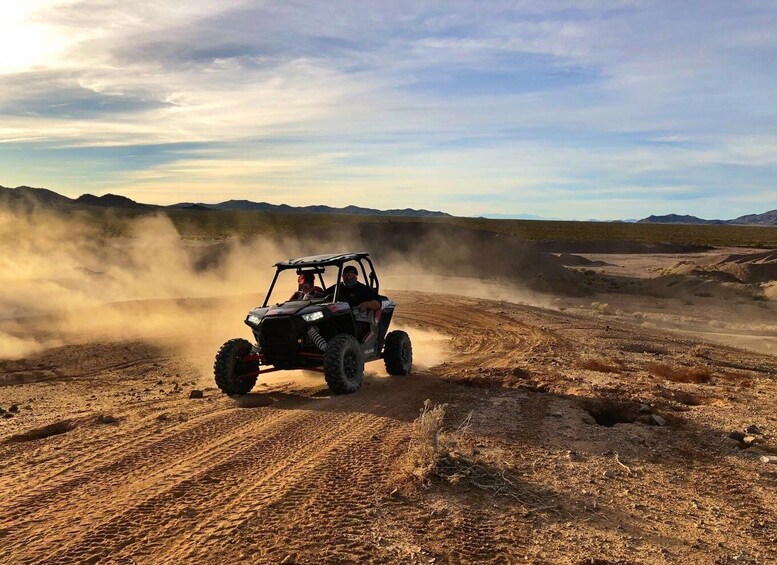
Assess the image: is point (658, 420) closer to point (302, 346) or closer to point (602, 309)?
point (302, 346)

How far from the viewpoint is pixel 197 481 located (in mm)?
5684

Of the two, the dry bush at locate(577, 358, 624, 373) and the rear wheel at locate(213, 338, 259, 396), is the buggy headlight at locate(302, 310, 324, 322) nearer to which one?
the rear wheel at locate(213, 338, 259, 396)

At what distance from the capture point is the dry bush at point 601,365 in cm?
1269

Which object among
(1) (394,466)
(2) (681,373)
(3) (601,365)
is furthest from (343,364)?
(2) (681,373)

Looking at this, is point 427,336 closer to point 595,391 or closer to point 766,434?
point 595,391

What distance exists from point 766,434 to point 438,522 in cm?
508

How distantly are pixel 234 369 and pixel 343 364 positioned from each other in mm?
1836

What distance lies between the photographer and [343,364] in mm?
9422

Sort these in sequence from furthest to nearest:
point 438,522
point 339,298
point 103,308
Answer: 1. point 103,308
2. point 339,298
3. point 438,522

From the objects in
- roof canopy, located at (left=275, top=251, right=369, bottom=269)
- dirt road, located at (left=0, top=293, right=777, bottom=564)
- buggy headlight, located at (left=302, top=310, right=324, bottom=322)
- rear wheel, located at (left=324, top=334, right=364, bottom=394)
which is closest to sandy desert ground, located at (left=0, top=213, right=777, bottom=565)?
dirt road, located at (left=0, top=293, right=777, bottom=564)

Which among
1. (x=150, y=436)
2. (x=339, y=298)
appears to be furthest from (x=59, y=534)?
(x=339, y=298)

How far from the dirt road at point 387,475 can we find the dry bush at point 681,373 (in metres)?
0.65

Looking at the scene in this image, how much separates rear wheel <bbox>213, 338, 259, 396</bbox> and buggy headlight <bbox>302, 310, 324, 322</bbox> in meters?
1.24

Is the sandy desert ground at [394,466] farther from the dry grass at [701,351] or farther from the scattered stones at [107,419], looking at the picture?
the dry grass at [701,351]
